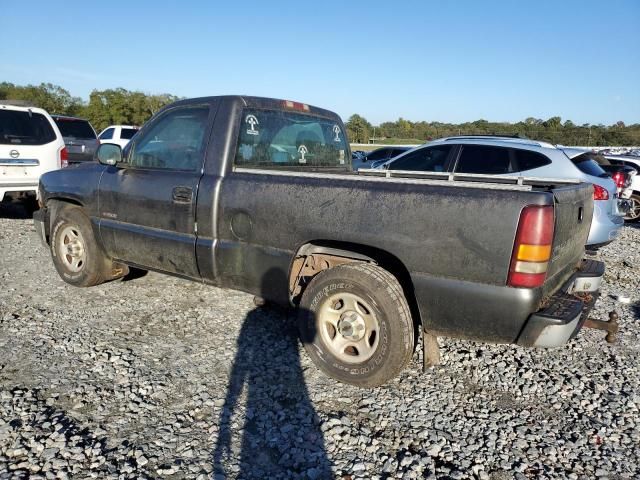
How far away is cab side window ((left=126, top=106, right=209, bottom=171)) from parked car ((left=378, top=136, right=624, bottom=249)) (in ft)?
11.9

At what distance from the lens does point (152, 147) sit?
4.20 m

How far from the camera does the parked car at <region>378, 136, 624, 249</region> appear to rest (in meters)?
5.96

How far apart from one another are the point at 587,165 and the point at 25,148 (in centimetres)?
847

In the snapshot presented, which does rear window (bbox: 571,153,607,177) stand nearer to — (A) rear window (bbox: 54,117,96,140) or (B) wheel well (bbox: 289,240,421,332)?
(B) wheel well (bbox: 289,240,421,332)

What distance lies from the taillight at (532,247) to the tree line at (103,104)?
4774 cm

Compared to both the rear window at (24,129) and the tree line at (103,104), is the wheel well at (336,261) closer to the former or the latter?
the rear window at (24,129)

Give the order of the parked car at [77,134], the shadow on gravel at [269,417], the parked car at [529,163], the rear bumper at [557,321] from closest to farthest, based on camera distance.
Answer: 1. the shadow on gravel at [269,417]
2. the rear bumper at [557,321]
3. the parked car at [529,163]
4. the parked car at [77,134]

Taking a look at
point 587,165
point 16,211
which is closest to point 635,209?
point 587,165

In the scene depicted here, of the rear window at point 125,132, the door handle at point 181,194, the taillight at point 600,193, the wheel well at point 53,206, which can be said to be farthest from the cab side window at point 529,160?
the rear window at point 125,132

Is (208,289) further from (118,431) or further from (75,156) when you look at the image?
(75,156)

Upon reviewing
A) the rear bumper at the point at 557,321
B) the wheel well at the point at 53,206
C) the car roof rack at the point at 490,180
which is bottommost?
the rear bumper at the point at 557,321

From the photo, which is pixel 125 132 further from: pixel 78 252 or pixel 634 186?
pixel 634 186

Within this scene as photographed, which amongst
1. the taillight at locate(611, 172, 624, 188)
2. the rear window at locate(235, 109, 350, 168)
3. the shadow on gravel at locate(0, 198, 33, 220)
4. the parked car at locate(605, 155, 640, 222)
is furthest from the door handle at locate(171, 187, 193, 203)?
the parked car at locate(605, 155, 640, 222)

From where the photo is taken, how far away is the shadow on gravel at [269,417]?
242 cm
